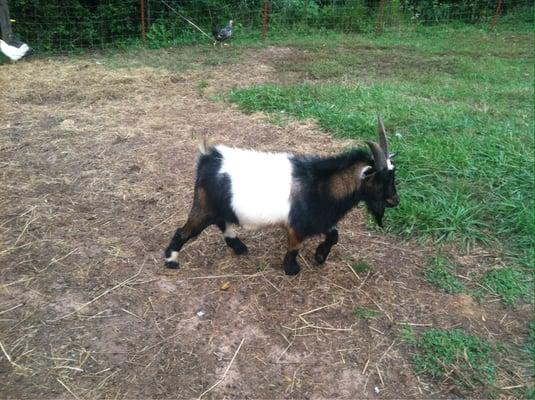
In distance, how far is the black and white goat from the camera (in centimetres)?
334

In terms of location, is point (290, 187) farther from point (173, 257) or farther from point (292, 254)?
point (173, 257)

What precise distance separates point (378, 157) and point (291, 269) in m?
1.10

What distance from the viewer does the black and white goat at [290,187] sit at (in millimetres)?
3344

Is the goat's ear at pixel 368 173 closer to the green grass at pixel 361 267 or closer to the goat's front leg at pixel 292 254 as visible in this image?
the goat's front leg at pixel 292 254

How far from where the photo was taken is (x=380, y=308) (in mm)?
3418

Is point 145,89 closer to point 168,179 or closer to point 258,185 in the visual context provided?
point 168,179

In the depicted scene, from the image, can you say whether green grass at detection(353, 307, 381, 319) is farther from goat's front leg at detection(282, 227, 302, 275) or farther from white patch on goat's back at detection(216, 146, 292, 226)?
white patch on goat's back at detection(216, 146, 292, 226)

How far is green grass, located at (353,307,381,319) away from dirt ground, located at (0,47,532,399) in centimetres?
4

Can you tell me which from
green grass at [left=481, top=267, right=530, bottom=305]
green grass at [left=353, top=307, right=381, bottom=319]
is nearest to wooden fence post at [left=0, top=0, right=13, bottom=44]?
green grass at [left=353, top=307, right=381, bottom=319]

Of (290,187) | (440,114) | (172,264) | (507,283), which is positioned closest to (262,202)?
(290,187)

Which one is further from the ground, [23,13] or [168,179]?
[23,13]

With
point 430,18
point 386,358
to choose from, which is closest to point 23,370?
point 386,358

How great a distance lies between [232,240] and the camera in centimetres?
390

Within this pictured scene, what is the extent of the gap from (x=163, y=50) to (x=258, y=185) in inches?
302
